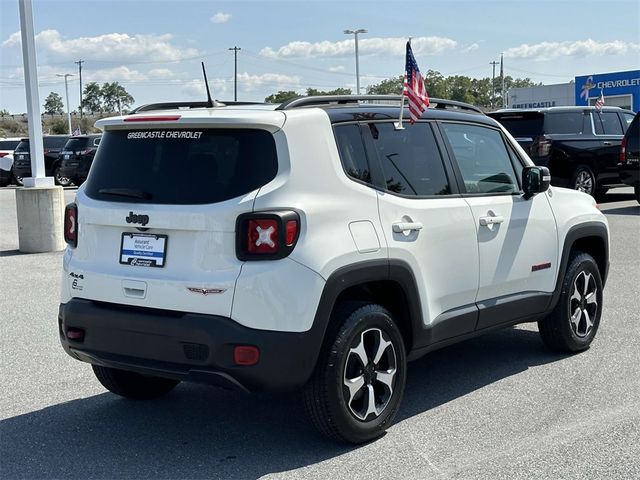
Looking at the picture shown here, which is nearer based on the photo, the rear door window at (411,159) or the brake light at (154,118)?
the brake light at (154,118)

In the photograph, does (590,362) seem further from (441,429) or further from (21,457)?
(21,457)

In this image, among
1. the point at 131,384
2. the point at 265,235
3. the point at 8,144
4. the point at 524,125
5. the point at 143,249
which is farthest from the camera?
the point at 8,144

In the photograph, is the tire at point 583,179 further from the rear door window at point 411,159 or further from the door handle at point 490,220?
the rear door window at point 411,159

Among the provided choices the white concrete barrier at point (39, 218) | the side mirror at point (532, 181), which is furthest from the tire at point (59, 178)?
the side mirror at point (532, 181)

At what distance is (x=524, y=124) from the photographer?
17016mm

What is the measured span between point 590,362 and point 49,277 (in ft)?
22.2

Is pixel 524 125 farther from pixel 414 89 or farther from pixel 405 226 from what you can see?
pixel 405 226

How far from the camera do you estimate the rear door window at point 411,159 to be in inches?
198

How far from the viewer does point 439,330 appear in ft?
17.0

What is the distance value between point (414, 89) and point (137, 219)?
1861 millimetres

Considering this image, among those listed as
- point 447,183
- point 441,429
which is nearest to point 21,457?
point 441,429

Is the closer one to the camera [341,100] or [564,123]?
[341,100]

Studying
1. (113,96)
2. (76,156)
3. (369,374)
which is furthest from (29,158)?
(113,96)

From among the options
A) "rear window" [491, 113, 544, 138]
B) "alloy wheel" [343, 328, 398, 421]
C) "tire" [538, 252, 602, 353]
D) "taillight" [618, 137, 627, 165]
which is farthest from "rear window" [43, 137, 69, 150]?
"alloy wheel" [343, 328, 398, 421]
